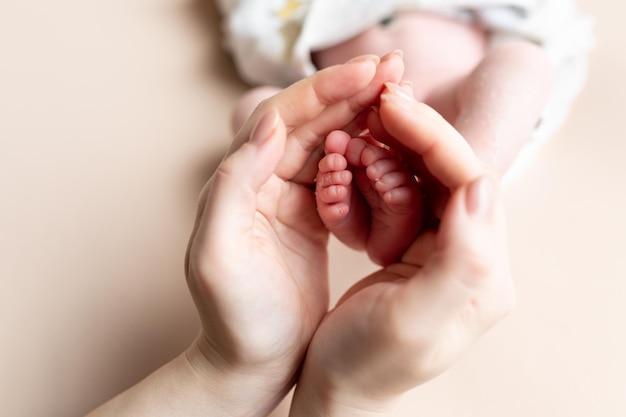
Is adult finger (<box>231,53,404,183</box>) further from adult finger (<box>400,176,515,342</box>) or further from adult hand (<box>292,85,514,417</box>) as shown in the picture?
adult finger (<box>400,176,515,342</box>)

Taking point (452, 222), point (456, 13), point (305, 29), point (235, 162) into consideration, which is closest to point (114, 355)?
point (235, 162)

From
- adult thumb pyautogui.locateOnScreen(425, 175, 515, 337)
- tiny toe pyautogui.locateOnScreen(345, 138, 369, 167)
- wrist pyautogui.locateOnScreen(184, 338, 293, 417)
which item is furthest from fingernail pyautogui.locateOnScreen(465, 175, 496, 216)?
wrist pyautogui.locateOnScreen(184, 338, 293, 417)

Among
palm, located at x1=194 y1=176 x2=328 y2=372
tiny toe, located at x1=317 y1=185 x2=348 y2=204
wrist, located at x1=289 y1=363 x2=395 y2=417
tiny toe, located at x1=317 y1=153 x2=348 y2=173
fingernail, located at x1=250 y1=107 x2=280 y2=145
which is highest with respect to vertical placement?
fingernail, located at x1=250 y1=107 x2=280 y2=145

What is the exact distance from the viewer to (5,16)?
1.06 metres

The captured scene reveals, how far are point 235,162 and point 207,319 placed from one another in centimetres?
13

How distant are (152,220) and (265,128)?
360 mm

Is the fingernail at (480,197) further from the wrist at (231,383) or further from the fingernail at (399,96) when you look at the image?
the wrist at (231,383)

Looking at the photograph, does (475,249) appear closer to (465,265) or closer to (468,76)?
(465,265)

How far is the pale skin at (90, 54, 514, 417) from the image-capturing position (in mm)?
477

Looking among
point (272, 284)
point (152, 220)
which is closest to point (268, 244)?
point (272, 284)

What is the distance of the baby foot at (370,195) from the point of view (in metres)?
0.56

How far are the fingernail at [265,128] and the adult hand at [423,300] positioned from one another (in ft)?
0.28

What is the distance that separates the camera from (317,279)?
64 centimetres

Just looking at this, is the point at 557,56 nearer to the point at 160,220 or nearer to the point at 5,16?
the point at 160,220
